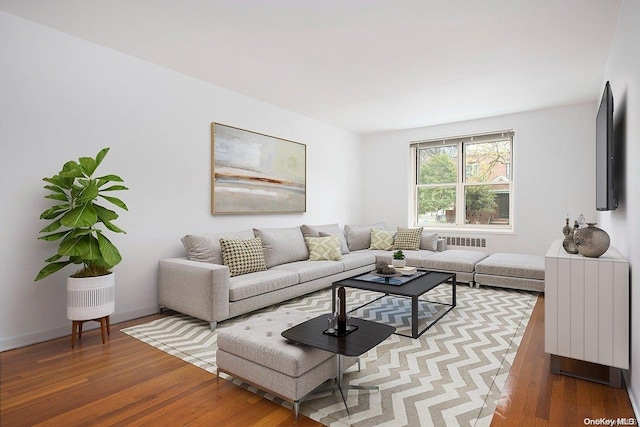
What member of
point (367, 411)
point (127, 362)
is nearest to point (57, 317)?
point (127, 362)

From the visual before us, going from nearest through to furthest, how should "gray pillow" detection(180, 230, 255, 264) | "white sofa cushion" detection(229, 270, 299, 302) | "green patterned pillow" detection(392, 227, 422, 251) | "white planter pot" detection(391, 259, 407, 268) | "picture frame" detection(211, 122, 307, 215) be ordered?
1. "white sofa cushion" detection(229, 270, 299, 302)
2. "gray pillow" detection(180, 230, 255, 264)
3. "white planter pot" detection(391, 259, 407, 268)
4. "picture frame" detection(211, 122, 307, 215)
5. "green patterned pillow" detection(392, 227, 422, 251)

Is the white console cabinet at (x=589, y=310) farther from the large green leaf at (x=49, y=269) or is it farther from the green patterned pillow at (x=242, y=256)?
the large green leaf at (x=49, y=269)

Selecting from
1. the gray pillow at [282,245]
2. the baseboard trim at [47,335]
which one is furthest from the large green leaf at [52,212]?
the gray pillow at [282,245]

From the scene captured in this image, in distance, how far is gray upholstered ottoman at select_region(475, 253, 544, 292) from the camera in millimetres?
4418

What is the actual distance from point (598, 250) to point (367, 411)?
1.84m

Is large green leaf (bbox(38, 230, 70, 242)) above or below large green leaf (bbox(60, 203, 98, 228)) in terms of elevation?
below

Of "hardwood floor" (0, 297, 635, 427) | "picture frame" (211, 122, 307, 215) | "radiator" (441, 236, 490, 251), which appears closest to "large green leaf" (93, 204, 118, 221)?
"hardwood floor" (0, 297, 635, 427)

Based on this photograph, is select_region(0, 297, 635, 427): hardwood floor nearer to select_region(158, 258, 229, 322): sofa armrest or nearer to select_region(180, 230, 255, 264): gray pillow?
select_region(158, 258, 229, 322): sofa armrest

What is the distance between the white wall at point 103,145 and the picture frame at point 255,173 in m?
0.13

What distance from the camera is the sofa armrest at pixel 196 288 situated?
320 centimetres

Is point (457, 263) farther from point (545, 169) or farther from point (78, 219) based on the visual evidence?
point (78, 219)

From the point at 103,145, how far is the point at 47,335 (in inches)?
69.7

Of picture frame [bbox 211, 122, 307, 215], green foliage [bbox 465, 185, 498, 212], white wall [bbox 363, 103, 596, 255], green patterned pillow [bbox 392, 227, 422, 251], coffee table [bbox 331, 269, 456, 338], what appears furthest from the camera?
green foliage [bbox 465, 185, 498, 212]

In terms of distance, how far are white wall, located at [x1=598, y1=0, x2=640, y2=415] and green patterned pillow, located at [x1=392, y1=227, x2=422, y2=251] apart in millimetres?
3001
